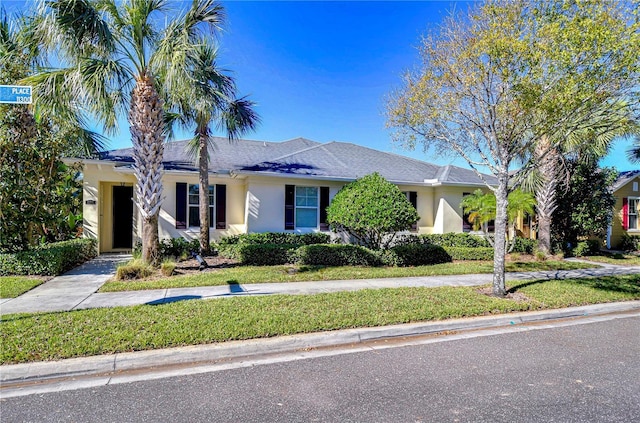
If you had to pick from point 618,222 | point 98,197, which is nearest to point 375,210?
point 98,197

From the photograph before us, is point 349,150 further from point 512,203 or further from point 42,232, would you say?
point 42,232

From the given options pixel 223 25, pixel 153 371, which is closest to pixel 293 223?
pixel 223 25

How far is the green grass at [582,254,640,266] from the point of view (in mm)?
13984

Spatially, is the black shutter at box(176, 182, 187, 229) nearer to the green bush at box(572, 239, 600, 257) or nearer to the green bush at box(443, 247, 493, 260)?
the green bush at box(443, 247, 493, 260)

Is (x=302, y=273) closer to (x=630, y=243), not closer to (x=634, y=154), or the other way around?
(x=630, y=243)

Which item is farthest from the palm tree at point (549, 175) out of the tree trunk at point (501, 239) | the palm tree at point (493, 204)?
the tree trunk at point (501, 239)

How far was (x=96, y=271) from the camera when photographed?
10406mm

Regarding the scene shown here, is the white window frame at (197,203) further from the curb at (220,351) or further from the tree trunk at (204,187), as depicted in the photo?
the curb at (220,351)

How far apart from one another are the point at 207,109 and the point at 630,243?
21.7 meters

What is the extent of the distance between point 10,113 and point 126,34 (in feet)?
14.7

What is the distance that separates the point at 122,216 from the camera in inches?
591

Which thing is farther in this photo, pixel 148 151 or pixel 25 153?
pixel 25 153

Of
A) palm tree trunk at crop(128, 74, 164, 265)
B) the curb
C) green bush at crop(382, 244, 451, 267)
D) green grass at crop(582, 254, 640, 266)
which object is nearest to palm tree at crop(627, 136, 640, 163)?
green grass at crop(582, 254, 640, 266)

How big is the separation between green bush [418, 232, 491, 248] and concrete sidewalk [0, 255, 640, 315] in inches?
166
